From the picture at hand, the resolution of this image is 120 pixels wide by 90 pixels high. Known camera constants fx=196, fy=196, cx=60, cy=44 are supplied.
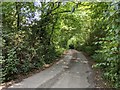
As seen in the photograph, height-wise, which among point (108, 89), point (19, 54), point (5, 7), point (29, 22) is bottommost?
point (108, 89)

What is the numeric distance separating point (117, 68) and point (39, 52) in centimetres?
854

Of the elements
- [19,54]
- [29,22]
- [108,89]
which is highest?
[29,22]

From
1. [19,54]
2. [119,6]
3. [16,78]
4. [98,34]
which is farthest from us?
[98,34]

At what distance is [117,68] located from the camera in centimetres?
631

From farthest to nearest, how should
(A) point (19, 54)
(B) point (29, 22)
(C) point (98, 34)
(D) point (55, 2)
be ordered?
(C) point (98, 34), (D) point (55, 2), (B) point (29, 22), (A) point (19, 54)

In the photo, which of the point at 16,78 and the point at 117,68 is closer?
the point at 117,68

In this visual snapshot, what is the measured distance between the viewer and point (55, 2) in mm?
15500

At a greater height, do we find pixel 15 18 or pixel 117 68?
pixel 15 18

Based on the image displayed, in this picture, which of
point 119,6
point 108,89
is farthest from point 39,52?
point 119,6

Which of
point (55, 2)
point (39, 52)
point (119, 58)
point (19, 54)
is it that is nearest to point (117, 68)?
point (119, 58)

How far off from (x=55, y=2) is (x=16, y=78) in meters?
8.09

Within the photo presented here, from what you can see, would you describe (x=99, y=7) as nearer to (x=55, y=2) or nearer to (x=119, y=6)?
(x=119, y=6)

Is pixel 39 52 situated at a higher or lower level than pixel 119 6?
lower

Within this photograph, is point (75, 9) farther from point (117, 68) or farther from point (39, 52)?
point (117, 68)
